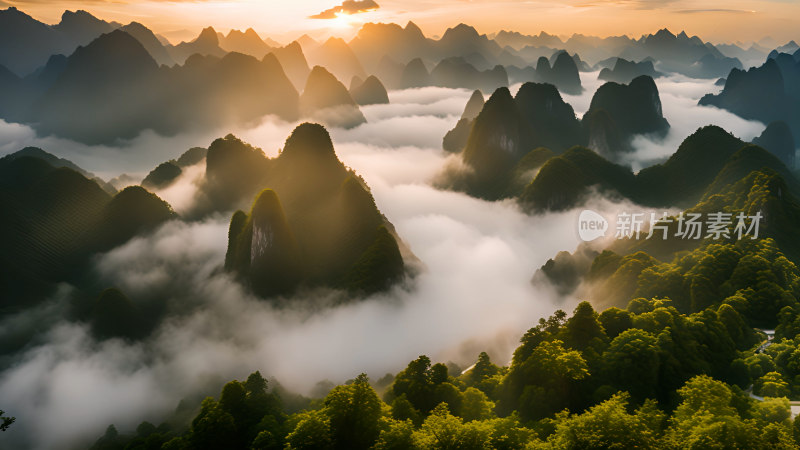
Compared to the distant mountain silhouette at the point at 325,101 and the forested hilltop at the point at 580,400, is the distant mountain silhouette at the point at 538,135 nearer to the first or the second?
the distant mountain silhouette at the point at 325,101

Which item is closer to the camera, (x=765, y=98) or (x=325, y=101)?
(x=325, y=101)

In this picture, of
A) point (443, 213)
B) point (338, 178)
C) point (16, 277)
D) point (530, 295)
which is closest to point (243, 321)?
point (338, 178)

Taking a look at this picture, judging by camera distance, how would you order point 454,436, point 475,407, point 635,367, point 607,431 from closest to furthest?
point 607,431
point 454,436
point 475,407
point 635,367

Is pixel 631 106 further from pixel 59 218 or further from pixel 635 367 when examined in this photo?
pixel 59 218

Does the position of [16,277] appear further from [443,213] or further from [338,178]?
[443,213]

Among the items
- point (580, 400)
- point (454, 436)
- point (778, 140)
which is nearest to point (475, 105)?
point (778, 140)

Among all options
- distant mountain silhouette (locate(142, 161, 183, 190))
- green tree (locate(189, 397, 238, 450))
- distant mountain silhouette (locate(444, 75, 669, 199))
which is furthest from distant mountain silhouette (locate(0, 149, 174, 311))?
distant mountain silhouette (locate(444, 75, 669, 199))
